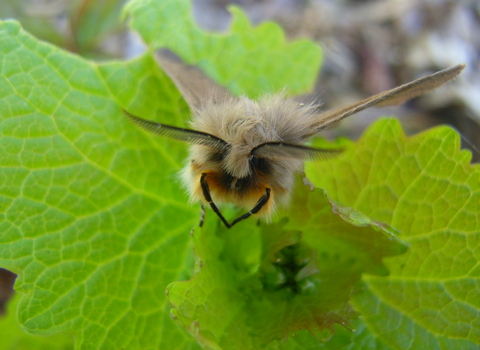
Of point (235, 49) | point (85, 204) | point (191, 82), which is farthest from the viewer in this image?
point (235, 49)

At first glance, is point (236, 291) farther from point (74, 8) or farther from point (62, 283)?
point (74, 8)

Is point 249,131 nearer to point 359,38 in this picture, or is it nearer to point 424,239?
point 424,239

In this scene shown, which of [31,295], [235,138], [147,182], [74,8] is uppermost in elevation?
[74,8]

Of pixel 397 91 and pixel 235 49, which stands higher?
pixel 235 49

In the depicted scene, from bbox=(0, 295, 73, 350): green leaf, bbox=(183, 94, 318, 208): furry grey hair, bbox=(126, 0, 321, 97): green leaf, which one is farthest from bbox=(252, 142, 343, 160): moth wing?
bbox=(0, 295, 73, 350): green leaf

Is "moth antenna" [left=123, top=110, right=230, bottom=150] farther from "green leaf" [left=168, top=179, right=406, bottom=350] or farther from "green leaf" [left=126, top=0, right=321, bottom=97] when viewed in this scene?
"green leaf" [left=126, top=0, right=321, bottom=97]

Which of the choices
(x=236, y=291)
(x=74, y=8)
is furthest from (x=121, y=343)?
(x=74, y=8)

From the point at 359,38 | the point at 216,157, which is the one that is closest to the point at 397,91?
the point at 216,157
